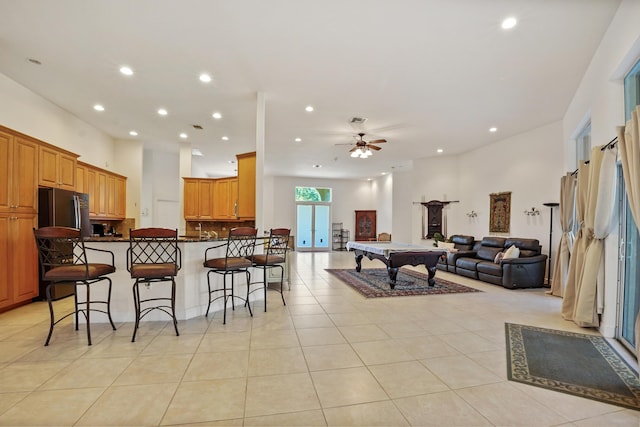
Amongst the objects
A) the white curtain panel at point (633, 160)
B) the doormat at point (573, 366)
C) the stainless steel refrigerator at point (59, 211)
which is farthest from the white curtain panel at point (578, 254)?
the stainless steel refrigerator at point (59, 211)

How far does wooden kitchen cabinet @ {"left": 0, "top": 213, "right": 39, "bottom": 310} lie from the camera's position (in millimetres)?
3799

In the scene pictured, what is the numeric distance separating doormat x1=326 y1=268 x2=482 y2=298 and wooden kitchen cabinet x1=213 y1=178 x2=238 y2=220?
9.34ft

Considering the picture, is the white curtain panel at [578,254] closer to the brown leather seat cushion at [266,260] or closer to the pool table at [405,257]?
the pool table at [405,257]

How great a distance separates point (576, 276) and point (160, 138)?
330 inches

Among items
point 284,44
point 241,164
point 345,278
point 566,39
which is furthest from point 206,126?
point 566,39

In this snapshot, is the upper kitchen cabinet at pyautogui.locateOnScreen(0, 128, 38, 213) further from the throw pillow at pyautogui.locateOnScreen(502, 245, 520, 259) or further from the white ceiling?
the throw pillow at pyautogui.locateOnScreen(502, 245, 520, 259)

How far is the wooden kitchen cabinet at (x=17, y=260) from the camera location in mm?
3799

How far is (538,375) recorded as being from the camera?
96.0 inches

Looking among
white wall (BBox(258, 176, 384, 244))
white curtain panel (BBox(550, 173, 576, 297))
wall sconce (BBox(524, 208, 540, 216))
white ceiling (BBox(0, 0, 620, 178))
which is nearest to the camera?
white ceiling (BBox(0, 0, 620, 178))

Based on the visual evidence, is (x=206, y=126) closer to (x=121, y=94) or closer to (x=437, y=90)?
(x=121, y=94)

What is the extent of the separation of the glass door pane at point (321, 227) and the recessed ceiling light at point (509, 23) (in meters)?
10.6

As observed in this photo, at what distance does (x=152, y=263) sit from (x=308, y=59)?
308cm

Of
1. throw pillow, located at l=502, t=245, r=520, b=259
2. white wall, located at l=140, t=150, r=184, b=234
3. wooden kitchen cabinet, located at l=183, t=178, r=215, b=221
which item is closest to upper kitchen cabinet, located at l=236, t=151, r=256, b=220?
wooden kitchen cabinet, located at l=183, t=178, r=215, b=221

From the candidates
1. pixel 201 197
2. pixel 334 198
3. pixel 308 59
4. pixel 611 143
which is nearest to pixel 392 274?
pixel 611 143
